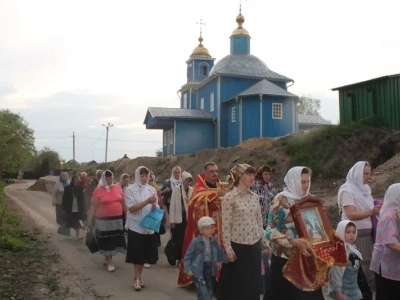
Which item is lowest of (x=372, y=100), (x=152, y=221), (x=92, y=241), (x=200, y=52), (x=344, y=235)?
(x=92, y=241)

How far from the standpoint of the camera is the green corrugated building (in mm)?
19719

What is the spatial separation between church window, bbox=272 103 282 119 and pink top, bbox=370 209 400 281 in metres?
27.4

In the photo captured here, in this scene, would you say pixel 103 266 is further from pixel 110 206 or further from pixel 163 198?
pixel 163 198

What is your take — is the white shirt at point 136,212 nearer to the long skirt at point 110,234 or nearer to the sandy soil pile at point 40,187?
the long skirt at point 110,234

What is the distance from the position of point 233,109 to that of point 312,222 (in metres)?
28.6

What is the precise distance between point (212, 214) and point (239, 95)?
24972mm

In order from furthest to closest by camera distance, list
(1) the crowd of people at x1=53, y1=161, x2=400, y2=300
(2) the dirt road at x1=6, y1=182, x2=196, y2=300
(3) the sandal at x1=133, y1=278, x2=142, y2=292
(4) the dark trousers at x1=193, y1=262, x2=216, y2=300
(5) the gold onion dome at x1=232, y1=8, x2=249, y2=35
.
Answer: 1. (5) the gold onion dome at x1=232, y1=8, x2=249, y2=35
2. (3) the sandal at x1=133, y1=278, x2=142, y2=292
3. (2) the dirt road at x1=6, y1=182, x2=196, y2=300
4. (4) the dark trousers at x1=193, y1=262, x2=216, y2=300
5. (1) the crowd of people at x1=53, y1=161, x2=400, y2=300

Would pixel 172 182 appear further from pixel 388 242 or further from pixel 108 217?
pixel 388 242

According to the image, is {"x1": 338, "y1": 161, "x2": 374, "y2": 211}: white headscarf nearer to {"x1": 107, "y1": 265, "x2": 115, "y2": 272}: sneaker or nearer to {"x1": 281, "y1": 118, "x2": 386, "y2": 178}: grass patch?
{"x1": 107, "y1": 265, "x2": 115, "y2": 272}: sneaker

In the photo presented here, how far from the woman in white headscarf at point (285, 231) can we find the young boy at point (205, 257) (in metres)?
1.17

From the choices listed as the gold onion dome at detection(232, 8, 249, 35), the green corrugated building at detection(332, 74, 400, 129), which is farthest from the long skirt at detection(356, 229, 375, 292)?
the gold onion dome at detection(232, 8, 249, 35)

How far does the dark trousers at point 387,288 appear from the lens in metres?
4.52

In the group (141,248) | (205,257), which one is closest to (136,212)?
(141,248)

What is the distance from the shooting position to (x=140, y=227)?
7832 mm
